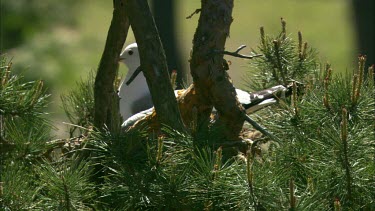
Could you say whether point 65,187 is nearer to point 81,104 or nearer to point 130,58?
point 81,104

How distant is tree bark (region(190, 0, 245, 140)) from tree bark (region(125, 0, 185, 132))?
4.5 inches

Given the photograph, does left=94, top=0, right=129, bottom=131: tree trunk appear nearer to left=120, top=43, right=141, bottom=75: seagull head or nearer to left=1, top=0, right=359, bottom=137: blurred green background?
left=120, top=43, right=141, bottom=75: seagull head

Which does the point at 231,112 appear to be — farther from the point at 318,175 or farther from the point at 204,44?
the point at 318,175

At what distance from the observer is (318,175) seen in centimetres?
197

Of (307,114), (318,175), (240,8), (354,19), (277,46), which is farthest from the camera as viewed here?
(240,8)

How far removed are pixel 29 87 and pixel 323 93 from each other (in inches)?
28.9

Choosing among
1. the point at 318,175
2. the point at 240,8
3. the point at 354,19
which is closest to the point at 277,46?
the point at 318,175

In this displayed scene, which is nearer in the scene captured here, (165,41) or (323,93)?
(323,93)

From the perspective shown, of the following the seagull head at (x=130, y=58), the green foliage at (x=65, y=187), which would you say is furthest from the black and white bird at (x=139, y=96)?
the green foliage at (x=65, y=187)

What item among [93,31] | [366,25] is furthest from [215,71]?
[93,31]

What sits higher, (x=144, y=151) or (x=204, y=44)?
(x=204, y=44)

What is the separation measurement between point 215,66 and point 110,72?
9.7 inches

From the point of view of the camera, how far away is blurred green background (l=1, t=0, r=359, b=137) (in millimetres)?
6824

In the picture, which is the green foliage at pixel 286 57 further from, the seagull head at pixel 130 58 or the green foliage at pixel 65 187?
the seagull head at pixel 130 58
